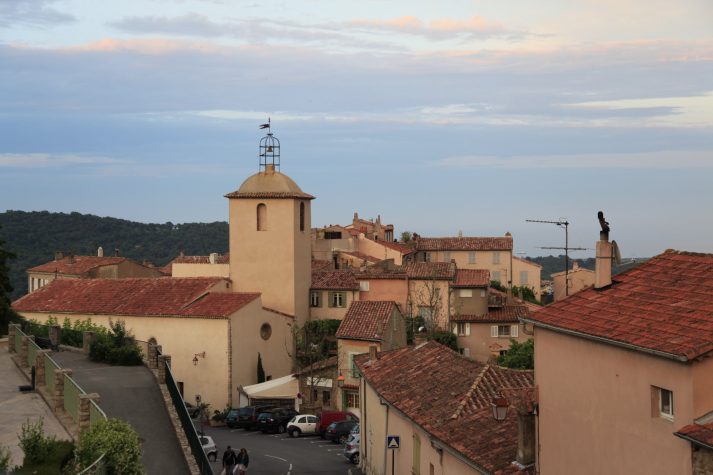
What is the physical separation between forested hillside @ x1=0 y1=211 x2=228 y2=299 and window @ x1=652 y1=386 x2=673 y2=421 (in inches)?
3742

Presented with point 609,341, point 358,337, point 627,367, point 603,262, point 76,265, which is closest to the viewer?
point 627,367

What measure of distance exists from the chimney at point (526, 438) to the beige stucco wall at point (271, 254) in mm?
44655

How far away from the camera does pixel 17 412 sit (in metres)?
27.6

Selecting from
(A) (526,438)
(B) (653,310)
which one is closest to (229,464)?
(A) (526,438)

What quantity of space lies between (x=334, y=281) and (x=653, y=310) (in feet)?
171

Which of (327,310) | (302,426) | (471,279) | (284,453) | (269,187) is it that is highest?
(269,187)

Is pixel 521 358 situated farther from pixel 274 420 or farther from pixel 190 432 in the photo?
pixel 190 432

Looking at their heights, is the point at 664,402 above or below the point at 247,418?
above

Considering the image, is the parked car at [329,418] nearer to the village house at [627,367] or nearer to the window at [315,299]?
the window at [315,299]

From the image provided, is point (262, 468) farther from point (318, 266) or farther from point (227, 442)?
point (318, 266)

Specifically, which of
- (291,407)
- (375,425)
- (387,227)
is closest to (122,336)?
(375,425)

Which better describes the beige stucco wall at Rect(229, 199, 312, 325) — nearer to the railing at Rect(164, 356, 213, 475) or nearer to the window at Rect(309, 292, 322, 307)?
the window at Rect(309, 292, 322, 307)

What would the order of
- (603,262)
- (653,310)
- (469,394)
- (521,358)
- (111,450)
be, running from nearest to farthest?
(653,310), (111,450), (603,262), (469,394), (521,358)

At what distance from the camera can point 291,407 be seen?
55.9 metres
